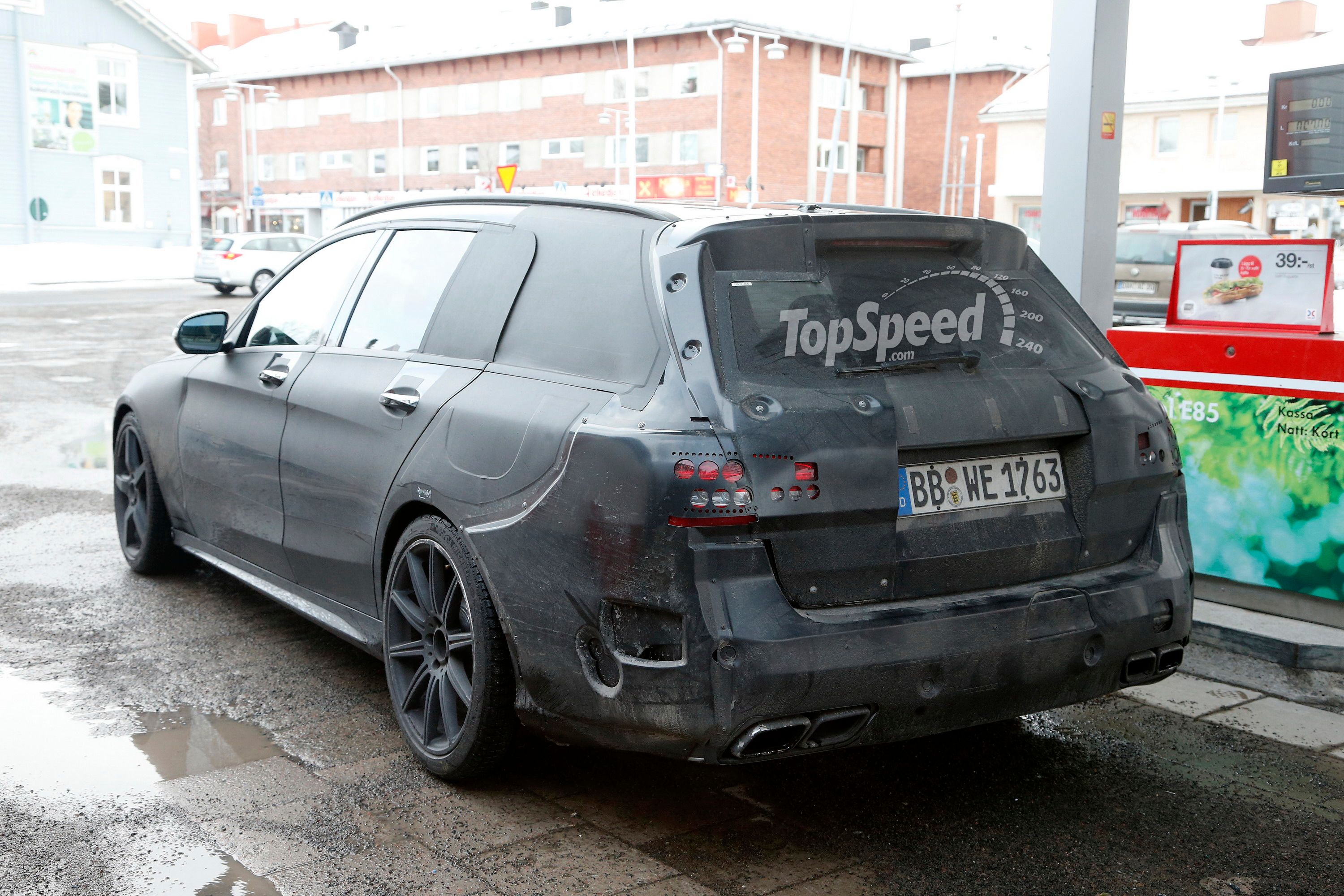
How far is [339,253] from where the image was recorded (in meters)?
5.06

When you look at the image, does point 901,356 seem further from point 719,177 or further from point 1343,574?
point 719,177

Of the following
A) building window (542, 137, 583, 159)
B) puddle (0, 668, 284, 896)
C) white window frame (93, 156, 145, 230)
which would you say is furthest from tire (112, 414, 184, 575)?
building window (542, 137, 583, 159)

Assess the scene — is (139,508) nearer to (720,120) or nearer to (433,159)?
(720,120)

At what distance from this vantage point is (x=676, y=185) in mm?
63500

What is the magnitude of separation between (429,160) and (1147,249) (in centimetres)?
5885

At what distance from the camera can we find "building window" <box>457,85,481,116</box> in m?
71.9

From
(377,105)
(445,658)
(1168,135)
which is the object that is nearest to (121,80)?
(377,105)

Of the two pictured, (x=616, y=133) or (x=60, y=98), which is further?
(x=616, y=133)

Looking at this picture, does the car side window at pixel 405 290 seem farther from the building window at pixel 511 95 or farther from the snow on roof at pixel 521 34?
the building window at pixel 511 95

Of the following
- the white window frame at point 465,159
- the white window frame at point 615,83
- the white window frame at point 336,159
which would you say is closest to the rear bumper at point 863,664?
the white window frame at point 615,83

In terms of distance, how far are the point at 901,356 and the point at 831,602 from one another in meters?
0.68

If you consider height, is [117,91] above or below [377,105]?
below

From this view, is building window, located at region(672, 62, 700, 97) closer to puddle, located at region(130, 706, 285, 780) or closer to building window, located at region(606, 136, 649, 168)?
building window, located at region(606, 136, 649, 168)

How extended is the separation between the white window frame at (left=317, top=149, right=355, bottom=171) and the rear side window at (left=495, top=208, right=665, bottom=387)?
254 feet
